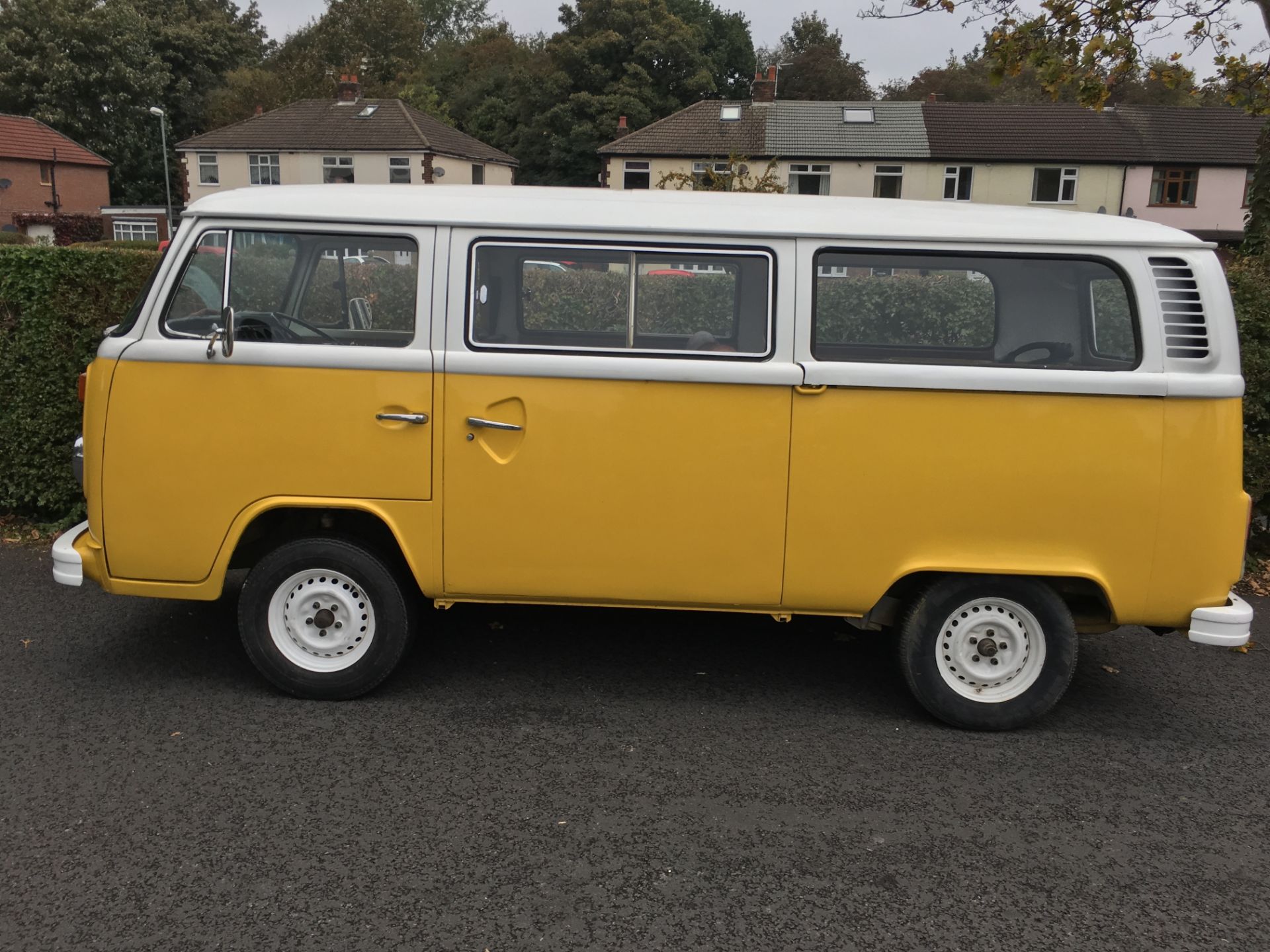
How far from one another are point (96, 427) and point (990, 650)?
4.06m

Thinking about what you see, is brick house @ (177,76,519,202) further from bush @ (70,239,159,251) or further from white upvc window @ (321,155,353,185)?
bush @ (70,239,159,251)

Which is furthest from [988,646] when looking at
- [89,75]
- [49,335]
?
[89,75]

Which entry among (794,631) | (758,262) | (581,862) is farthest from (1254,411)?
(581,862)

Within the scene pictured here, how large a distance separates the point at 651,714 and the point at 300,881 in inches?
71.5

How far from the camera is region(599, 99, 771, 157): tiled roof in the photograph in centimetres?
5041

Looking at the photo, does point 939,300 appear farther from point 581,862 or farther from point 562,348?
point 581,862

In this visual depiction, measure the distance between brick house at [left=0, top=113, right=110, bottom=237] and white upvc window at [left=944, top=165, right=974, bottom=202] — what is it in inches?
1739

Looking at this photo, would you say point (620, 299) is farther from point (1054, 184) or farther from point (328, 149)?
point (328, 149)

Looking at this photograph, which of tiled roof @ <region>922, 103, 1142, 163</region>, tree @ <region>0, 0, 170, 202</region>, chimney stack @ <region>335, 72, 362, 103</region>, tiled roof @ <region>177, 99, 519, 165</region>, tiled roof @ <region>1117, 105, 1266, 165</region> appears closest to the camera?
tiled roof @ <region>1117, 105, 1266, 165</region>

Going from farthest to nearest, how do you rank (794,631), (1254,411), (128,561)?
(1254,411) → (794,631) → (128,561)

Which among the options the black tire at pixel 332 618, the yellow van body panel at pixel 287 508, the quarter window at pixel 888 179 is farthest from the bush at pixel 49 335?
the quarter window at pixel 888 179

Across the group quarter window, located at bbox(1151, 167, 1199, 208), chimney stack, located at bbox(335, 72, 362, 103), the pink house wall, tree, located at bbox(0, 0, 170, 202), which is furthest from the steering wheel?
tree, located at bbox(0, 0, 170, 202)

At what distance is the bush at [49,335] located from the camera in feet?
23.4

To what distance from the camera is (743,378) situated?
4480mm
